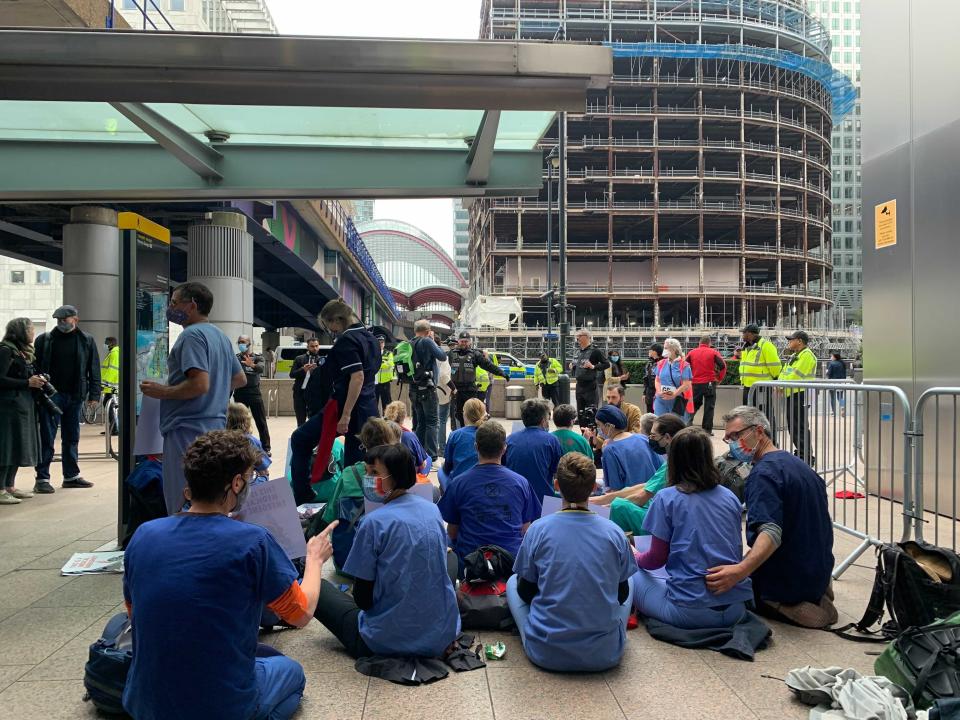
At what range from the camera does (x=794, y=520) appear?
443cm

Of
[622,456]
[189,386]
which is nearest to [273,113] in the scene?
[189,386]

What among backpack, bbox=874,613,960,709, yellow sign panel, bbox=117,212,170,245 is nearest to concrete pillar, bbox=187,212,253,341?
yellow sign panel, bbox=117,212,170,245

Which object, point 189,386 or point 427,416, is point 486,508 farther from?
point 427,416

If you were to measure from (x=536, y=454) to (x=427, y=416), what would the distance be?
5.32 m

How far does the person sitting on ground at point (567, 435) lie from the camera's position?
6.53 m

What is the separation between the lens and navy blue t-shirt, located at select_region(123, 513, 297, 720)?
96.3 inches

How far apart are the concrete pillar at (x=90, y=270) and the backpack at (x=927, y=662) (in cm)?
1865

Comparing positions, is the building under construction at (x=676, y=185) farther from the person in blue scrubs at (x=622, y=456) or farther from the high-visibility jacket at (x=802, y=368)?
the person in blue scrubs at (x=622, y=456)

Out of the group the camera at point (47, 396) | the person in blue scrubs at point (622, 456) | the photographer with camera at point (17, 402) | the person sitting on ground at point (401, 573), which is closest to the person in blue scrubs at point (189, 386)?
the person sitting on ground at point (401, 573)

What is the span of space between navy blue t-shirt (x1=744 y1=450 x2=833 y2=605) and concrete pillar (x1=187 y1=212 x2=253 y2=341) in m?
17.4

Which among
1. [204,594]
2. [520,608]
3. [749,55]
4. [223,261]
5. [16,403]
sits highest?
[749,55]

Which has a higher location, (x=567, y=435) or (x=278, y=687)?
(x=567, y=435)

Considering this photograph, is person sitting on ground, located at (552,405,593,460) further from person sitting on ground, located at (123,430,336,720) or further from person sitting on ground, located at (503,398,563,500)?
person sitting on ground, located at (123,430,336,720)

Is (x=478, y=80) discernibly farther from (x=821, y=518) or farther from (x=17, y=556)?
(x=17, y=556)
